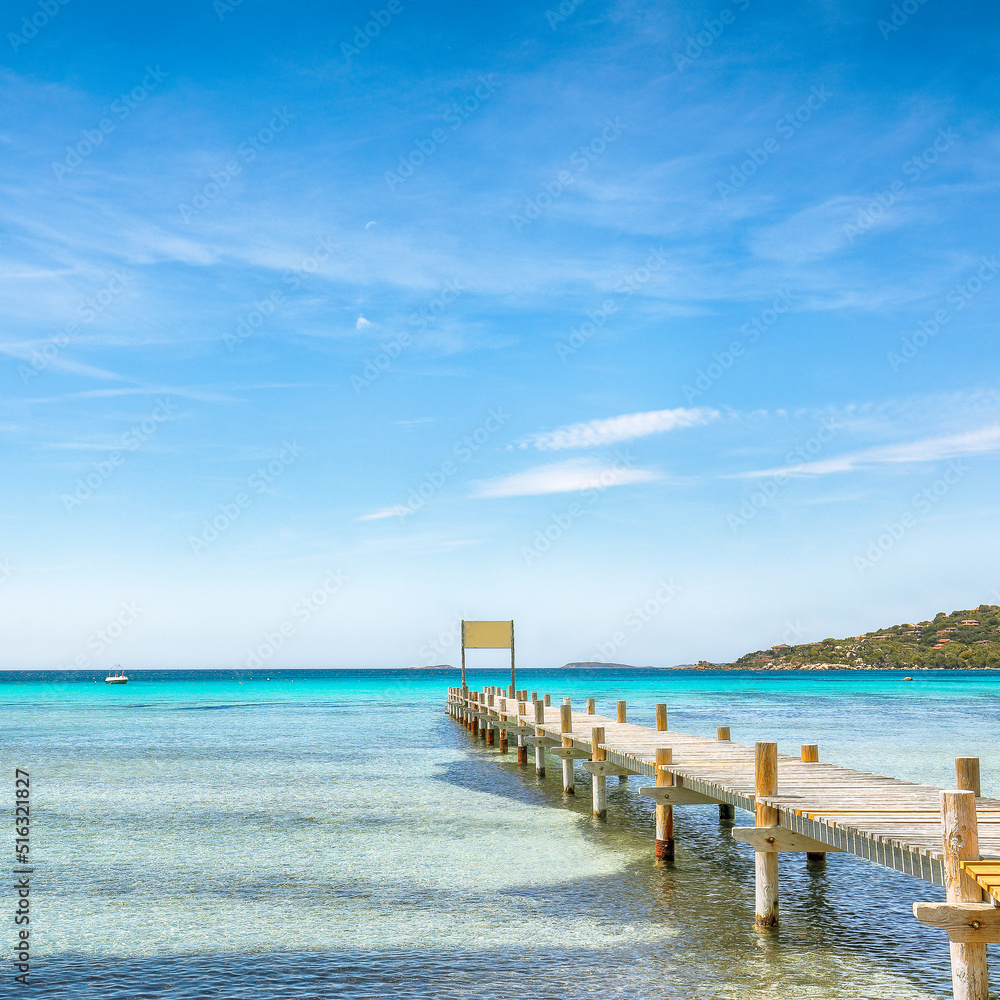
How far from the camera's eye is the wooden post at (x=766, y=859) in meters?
11.2

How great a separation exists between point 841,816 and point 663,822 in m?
5.57

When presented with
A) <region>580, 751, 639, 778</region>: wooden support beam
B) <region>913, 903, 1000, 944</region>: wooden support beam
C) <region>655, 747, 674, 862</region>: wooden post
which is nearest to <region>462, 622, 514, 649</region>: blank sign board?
<region>580, 751, 639, 778</region>: wooden support beam

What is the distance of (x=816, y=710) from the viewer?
59.1 m

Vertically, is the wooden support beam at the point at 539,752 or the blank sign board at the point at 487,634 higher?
the blank sign board at the point at 487,634

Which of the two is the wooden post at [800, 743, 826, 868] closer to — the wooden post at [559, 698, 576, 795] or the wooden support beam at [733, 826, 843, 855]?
the wooden support beam at [733, 826, 843, 855]

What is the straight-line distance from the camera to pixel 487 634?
42.8 m

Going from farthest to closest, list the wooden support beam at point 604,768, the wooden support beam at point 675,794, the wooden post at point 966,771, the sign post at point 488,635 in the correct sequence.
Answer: the sign post at point 488,635
the wooden support beam at point 604,768
the wooden support beam at point 675,794
the wooden post at point 966,771

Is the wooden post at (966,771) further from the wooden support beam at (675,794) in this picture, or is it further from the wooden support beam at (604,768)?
the wooden support beam at (604,768)

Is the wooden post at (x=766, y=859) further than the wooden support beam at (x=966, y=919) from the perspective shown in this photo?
Yes

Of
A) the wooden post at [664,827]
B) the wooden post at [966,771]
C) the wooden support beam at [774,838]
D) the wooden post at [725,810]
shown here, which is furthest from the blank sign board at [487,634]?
the wooden post at [966,771]

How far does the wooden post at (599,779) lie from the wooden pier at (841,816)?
0.08ft

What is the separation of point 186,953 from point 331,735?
1305 inches

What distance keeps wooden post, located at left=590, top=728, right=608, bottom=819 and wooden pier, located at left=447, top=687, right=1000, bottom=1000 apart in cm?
2

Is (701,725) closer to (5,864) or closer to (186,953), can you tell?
(5,864)
